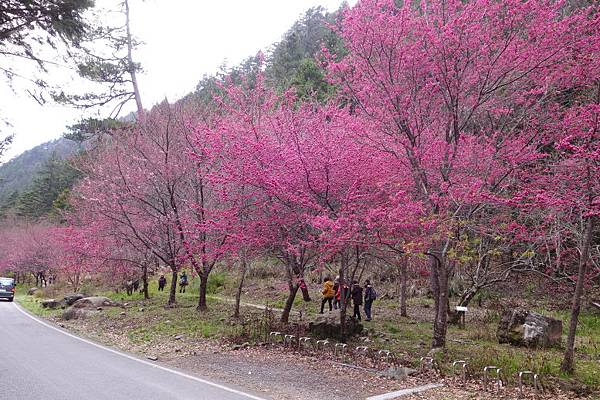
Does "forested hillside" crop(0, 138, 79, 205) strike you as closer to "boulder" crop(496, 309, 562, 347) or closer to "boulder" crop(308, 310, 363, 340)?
"boulder" crop(308, 310, 363, 340)

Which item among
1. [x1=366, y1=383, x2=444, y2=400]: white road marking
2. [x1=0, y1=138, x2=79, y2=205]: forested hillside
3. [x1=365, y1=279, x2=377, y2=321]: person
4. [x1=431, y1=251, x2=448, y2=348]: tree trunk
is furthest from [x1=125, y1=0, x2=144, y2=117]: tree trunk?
[x1=0, y1=138, x2=79, y2=205]: forested hillside

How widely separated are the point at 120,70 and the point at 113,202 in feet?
34.4

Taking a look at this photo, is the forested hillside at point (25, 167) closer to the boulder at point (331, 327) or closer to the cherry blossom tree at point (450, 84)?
the boulder at point (331, 327)

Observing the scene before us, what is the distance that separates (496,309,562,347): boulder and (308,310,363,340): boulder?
11.6ft

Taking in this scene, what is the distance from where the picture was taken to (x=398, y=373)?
25.9ft

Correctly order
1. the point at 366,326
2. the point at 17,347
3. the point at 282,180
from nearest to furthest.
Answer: the point at 282,180 → the point at 17,347 → the point at 366,326

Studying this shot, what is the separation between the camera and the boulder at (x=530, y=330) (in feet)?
35.2

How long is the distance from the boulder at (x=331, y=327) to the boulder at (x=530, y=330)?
3543 millimetres

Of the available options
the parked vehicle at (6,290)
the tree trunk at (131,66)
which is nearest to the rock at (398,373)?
the tree trunk at (131,66)

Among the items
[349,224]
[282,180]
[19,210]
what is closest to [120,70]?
[282,180]

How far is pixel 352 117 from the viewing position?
33.6 ft

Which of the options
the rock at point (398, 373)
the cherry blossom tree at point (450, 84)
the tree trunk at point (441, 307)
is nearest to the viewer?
the rock at point (398, 373)

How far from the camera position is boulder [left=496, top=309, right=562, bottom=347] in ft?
35.2

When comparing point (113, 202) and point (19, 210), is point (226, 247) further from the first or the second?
point (19, 210)
